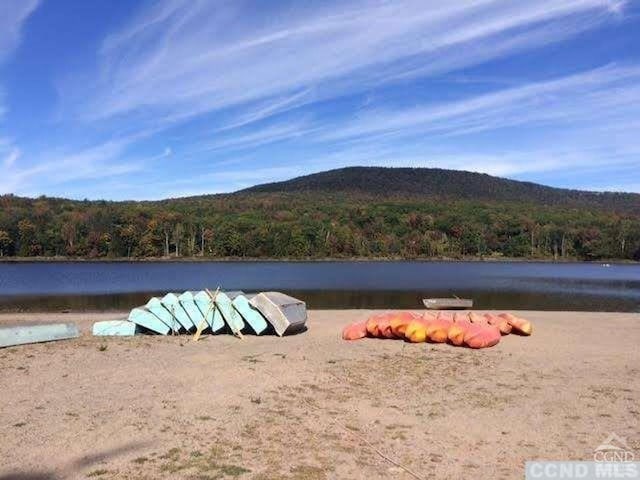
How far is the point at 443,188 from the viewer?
159 metres

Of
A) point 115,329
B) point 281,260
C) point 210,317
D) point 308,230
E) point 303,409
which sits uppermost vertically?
point 308,230

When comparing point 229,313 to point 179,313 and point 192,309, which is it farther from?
point 179,313

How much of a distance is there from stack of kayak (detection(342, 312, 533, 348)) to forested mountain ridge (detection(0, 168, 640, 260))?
299ft

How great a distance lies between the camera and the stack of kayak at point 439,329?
13898 mm

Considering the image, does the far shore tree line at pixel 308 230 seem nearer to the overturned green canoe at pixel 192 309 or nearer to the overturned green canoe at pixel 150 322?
the overturned green canoe at pixel 192 309

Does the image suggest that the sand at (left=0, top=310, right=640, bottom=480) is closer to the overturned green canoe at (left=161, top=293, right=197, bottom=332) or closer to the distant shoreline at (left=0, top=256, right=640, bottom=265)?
the overturned green canoe at (left=161, top=293, right=197, bottom=332)

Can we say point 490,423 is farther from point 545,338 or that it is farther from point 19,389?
point 545,338

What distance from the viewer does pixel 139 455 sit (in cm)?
655

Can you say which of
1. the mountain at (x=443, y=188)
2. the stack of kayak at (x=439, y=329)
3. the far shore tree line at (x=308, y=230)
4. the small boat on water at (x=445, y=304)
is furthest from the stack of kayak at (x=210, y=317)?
the mountain at (x=443, y=188)

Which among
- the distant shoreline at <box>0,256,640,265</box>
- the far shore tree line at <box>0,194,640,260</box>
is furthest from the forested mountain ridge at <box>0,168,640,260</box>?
the distant shoreline at <box>0,256,640,265</box>

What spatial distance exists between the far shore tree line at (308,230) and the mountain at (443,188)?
810 inches

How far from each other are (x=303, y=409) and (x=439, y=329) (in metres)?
6.47

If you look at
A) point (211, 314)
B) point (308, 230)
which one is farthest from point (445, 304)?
point (308, 230)

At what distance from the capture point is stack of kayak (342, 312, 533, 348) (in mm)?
13898
